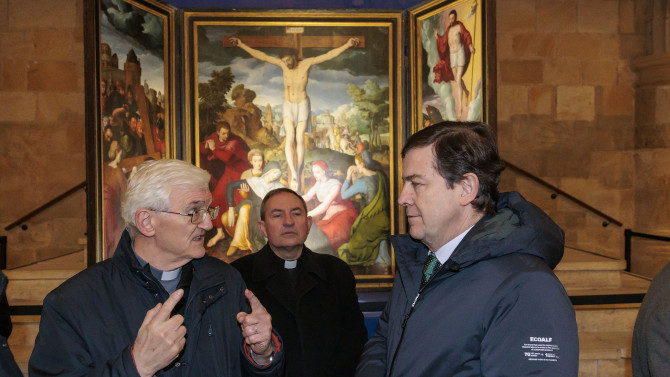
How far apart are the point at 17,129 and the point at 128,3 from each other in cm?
504

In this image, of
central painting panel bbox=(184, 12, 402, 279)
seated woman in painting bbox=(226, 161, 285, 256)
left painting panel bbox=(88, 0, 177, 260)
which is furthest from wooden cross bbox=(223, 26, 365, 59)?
seated woman in painting bbox=(226, 161, 285, 256)

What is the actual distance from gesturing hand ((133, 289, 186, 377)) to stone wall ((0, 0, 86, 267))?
7.49m

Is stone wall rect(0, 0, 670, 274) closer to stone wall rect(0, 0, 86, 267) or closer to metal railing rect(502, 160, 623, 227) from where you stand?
metal railing rect(502, 160, 623, 227)

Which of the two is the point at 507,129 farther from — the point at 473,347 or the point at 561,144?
the point at 473,347

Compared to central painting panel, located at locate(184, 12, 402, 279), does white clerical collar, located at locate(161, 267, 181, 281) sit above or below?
below

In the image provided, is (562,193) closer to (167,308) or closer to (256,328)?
(256,328)

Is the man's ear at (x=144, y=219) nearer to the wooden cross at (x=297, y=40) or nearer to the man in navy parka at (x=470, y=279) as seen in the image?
the man in navy parka at (x=470, y=279)

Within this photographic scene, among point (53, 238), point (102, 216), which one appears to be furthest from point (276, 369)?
point (53, 238)

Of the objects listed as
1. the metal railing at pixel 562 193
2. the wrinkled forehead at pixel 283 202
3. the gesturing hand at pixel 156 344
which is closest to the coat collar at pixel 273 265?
the wrinkled forehead at pixel 283 202

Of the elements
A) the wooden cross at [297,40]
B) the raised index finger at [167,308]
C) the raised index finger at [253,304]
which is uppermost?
the wooden cross at [297,40]

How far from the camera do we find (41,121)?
29.5ft

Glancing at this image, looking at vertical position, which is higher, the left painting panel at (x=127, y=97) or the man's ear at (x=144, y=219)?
the left painting panel at (x=127, y=97)

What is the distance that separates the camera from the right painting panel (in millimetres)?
4910

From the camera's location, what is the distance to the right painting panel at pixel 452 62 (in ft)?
16.1
